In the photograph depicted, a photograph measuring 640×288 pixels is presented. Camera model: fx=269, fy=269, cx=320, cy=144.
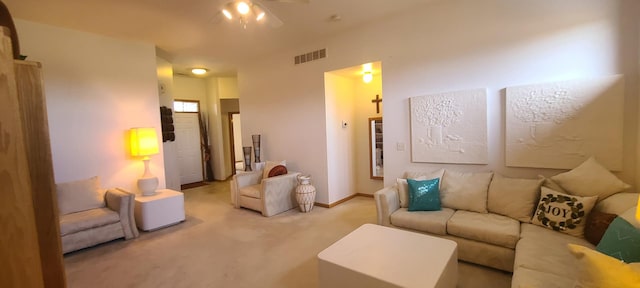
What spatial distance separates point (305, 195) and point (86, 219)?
9.01 feet

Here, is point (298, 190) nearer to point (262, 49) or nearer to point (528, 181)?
point (262, 49)

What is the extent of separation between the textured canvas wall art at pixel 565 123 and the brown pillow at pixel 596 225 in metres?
0.76

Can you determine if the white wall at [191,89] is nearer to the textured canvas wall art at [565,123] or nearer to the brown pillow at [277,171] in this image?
the brown pillow at [277,171]

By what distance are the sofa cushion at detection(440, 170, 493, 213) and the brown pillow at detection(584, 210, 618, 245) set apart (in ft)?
2.62

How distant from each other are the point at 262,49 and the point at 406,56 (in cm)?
258

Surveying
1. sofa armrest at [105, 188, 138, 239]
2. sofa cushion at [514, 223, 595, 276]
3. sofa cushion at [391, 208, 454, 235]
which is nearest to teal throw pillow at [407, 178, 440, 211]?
sofa cushion at [391, 208, 454, 235]

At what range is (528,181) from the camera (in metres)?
2.70

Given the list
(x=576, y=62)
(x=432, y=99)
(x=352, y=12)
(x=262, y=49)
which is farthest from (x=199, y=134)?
(x=576, y=62)

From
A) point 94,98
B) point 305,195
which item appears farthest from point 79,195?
point 305,195

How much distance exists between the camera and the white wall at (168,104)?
520 cm

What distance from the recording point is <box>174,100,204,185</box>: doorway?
21.9ft

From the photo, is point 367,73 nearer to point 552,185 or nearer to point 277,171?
point 277,171

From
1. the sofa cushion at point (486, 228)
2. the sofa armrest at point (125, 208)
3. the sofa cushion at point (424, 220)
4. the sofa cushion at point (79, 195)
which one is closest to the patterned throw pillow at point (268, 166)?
the sofa armrest at point (125, 208)

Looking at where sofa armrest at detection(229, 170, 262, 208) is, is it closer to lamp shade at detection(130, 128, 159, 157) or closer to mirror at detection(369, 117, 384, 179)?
lamp shade at detection(130, 128, 159, 157)
